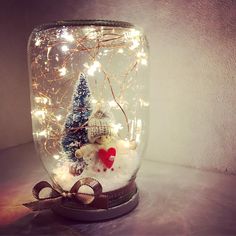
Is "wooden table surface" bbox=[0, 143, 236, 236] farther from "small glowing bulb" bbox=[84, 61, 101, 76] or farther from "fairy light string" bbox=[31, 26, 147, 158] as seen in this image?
"small glowing bulb" bbox=[84, 61, 101, 76]

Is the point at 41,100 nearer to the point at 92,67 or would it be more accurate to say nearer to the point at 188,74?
the point at 92,67

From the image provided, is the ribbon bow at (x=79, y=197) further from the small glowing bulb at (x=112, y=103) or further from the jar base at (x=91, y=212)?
the small glowing bulb at (x=112, y=103)

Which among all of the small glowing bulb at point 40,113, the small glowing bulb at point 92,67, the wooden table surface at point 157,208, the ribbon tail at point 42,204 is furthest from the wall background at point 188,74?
the ribbon tail at point 42,204

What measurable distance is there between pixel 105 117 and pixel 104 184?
0.63 ft

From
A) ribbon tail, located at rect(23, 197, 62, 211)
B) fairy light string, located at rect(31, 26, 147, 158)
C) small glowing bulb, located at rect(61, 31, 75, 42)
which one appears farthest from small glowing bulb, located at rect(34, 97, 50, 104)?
ribbon tail, located at rect(23, 197, 62, 211)

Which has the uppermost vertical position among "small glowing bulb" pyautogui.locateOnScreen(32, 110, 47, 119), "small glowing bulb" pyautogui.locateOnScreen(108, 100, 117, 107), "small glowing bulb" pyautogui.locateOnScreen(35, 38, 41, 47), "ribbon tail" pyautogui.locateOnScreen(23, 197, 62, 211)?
"small glowing bulb" pyautogui.locateOnScreen(35, 38, 41, 47)

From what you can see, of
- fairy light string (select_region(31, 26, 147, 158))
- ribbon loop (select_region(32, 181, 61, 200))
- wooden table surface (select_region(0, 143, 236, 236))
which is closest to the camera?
wooden table surface (select_region(0, 143, 236, 236))

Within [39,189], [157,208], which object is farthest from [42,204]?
[157,208]

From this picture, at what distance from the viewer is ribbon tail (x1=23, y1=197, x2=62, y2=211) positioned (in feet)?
3.26

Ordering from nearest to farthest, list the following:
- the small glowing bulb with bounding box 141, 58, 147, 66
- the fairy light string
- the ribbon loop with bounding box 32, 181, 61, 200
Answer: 1. the ribbon loop with bounding box 32, 181, 61, 200
2. the fairy light string
3. the small glowing bulb with bounding box 141, 58, 147, 66

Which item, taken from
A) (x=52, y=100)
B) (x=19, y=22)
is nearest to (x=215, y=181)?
(x=52, y=100)

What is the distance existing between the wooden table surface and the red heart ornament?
149 millimetres

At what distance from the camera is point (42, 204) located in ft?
3.28

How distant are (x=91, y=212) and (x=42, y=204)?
140 mm
